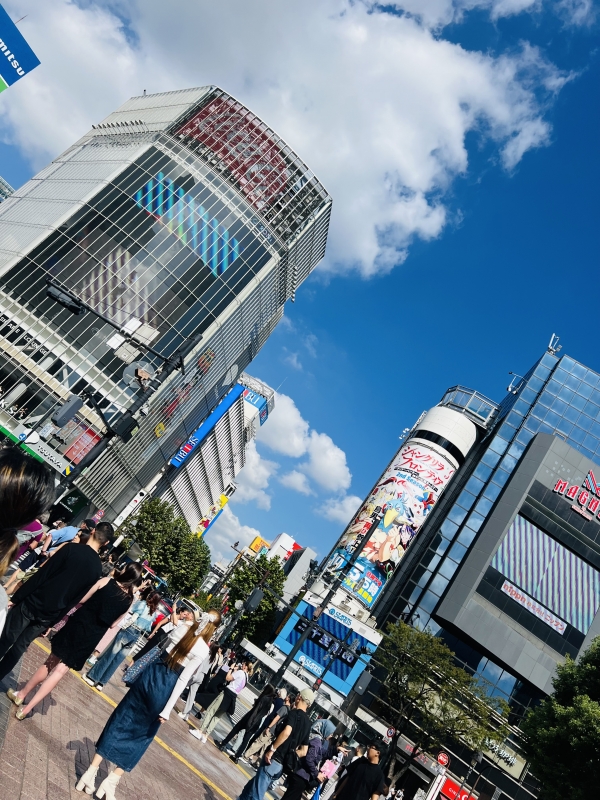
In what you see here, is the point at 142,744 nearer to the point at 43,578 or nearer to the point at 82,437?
the point at 43,578

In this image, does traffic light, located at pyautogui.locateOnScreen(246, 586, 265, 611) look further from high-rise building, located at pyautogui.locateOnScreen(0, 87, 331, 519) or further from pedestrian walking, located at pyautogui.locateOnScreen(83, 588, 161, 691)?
high-rise building, located at pyautogui.locateOnScreen(0, 87, 331, 519)

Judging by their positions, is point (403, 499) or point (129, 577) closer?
point (129, 577)

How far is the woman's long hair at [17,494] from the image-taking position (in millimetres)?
2725

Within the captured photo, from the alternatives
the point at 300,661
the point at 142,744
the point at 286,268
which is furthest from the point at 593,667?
the point at 286,268

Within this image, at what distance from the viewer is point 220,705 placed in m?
12.0

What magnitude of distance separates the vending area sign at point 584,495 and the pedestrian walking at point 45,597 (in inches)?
1874

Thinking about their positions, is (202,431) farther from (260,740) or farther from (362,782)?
(362,782)

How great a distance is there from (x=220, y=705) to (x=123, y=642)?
2.94 metres

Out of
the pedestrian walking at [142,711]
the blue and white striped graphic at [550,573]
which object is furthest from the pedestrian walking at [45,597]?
the blue and white striped graphic at [550,573]

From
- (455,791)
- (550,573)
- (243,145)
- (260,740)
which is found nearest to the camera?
(260,740)

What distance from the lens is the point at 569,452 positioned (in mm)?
49000

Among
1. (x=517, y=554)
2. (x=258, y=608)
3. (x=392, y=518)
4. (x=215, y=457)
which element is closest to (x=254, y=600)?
(x=392, y=518)

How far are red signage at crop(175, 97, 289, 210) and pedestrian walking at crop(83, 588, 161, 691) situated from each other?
49.8 metres

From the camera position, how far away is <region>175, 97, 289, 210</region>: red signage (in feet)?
187
